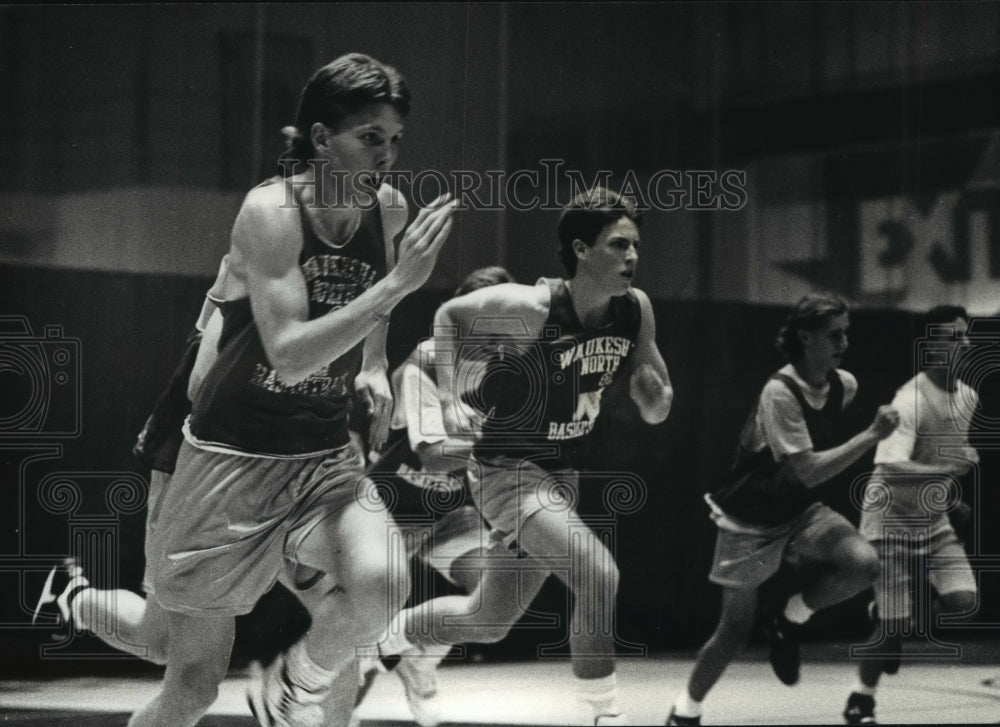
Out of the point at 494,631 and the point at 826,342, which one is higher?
the point at 826,342

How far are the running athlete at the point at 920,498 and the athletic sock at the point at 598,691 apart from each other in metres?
0.89

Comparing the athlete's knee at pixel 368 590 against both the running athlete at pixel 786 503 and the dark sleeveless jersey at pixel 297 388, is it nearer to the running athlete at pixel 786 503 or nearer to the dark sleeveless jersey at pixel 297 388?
the dark sleeveless jersey at pixel 297 388

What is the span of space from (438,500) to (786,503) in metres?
1.26

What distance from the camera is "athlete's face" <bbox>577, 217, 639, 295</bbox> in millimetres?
4180

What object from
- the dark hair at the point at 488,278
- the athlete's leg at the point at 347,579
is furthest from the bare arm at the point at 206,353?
the dark hair at the point at 488,278

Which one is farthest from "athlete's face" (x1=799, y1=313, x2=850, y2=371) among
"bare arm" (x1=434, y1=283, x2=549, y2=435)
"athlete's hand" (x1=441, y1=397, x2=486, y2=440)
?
"athlete's hand" (x1=441, y1=397, x2=486, y2=440)

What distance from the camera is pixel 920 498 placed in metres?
4.34

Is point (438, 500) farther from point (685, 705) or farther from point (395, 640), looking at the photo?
point (685, 705)

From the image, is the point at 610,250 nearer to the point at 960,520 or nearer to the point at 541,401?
the point at 541,401

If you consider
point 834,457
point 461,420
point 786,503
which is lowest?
point 786,503

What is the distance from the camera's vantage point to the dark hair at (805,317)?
4312 mm

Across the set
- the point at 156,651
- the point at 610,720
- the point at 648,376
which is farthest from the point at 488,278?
the point at 156,651

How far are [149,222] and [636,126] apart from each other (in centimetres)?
177

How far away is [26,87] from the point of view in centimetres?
426
